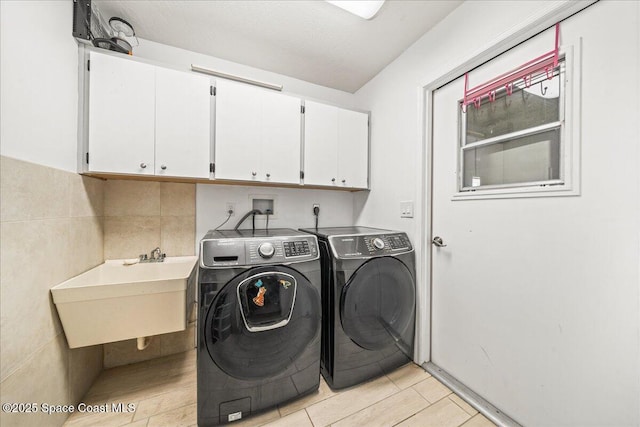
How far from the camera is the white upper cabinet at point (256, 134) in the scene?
5.15ft

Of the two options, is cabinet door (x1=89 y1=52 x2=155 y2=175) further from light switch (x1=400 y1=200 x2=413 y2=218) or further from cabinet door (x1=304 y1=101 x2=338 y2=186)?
light switch (x1=400 y1=200 x2=413 y2=218)

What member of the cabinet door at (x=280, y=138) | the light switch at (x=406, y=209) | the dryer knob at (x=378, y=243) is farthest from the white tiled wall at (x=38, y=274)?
the light switch at (x=406, y=209)

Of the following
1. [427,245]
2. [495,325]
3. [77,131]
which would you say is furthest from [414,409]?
[77,131]

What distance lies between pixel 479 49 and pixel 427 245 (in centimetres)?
121

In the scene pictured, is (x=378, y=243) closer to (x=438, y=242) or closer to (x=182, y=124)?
(x=438, y=242)

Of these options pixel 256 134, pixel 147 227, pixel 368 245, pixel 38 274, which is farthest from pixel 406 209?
pixel 38 274

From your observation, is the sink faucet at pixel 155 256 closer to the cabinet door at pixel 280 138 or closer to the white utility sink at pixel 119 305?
the white utility sink at pixel 119 305

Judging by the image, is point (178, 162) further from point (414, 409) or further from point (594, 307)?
point (594, 307)

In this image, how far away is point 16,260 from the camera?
875 mm

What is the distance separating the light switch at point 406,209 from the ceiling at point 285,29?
46.9 inches

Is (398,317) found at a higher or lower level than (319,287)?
lower

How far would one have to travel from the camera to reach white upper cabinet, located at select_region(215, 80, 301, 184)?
157 centimetres

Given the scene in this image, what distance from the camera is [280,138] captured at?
5.73 feet

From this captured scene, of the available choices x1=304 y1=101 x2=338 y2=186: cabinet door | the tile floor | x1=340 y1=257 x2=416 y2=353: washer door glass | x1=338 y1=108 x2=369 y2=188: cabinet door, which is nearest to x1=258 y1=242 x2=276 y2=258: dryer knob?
x1=340 y1=257 x2=416 y2=353: washer door glass
